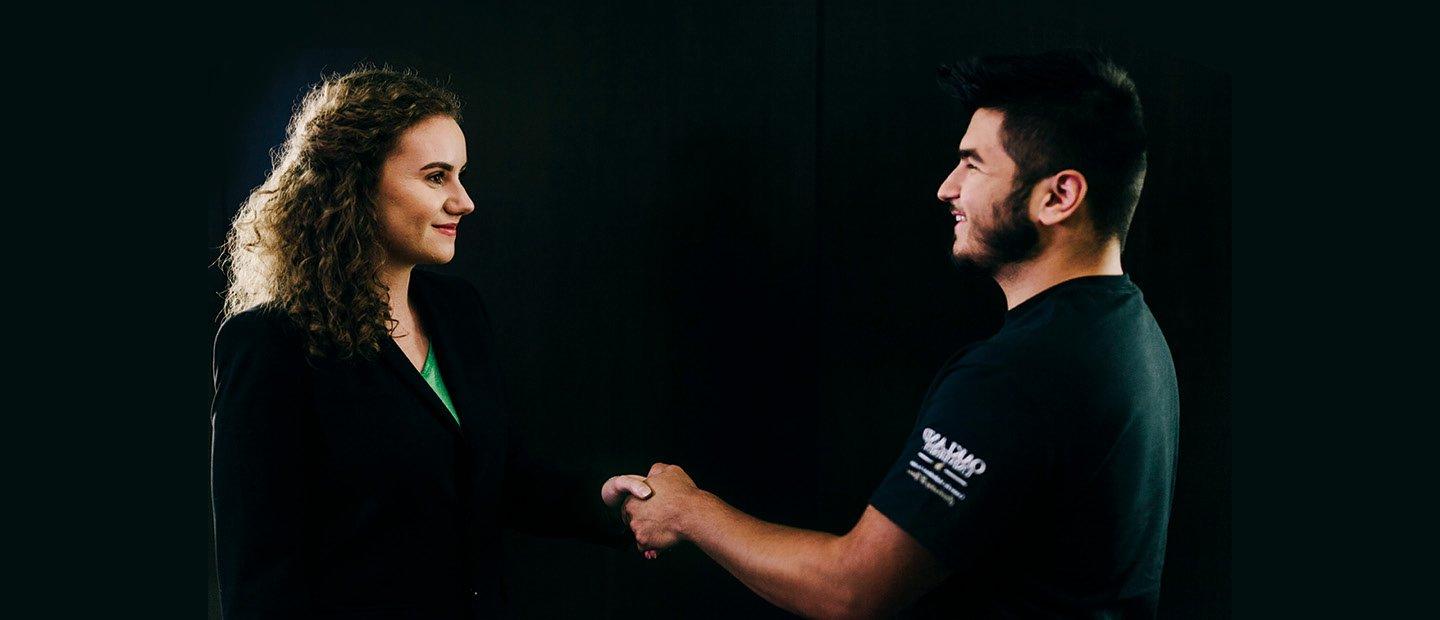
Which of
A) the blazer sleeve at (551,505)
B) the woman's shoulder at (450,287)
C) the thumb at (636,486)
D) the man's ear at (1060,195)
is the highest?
the man's ear at (1060,195)

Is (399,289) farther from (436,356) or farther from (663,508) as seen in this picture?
(663,508)

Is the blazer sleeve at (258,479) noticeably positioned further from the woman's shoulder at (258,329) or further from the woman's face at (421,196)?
the woman's face at (421,196)

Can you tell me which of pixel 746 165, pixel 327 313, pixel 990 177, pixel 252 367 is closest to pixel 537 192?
pixel 746 165

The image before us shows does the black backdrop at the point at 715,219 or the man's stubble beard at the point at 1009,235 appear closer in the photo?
the man's stubble beard at the point at 1009,235

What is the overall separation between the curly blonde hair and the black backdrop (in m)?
0.45

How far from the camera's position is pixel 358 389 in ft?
6.87

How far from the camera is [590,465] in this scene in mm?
2744

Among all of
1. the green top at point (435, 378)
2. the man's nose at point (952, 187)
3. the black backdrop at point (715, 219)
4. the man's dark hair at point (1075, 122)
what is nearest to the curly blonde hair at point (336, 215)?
the green top at point (435, 378)

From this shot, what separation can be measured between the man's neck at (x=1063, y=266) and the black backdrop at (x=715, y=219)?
0.44 m

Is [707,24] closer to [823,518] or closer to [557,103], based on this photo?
[557,103]

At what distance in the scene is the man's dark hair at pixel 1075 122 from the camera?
2051 millimetres

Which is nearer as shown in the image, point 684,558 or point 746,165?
point 746,165

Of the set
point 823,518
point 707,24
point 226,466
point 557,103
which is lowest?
point 823,518

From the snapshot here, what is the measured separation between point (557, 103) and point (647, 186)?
0.30 m
